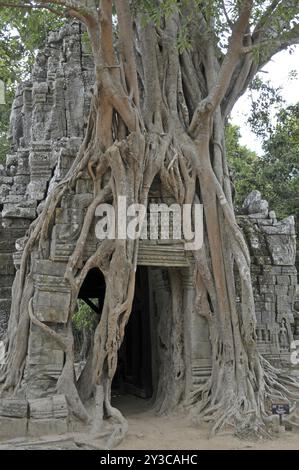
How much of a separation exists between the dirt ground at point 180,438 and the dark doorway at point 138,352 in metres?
1.55

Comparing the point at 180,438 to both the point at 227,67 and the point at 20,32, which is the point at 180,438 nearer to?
the point at 227,67

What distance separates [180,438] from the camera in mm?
5660

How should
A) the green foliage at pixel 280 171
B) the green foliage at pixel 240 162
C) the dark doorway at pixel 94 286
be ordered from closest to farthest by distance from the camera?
the dark doorway at pixel 94 286
the green foliage at pixel 280 171
the green foliage at pixel 240 162

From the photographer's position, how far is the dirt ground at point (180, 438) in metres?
5.33

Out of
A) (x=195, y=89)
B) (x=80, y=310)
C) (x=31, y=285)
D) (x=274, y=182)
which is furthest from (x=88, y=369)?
(x=274, y=182)

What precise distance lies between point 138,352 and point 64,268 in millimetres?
3047

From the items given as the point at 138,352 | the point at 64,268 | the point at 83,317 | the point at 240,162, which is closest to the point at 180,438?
the point at 64,268

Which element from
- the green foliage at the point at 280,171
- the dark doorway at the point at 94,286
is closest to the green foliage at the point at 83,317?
the dark doorway at the point at 94,286

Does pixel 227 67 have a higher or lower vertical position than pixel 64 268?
higher

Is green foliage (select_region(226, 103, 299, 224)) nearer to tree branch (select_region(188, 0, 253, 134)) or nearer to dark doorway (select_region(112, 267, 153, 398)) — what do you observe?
dark doorway (select_region(112, 267, 153, 398))

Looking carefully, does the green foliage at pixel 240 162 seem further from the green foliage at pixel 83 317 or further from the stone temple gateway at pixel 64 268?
the stone temple gateway at pixel 64 268

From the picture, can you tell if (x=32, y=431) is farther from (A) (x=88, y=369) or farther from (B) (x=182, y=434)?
(B) (x=182, y=434)

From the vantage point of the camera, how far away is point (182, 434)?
228 inches
